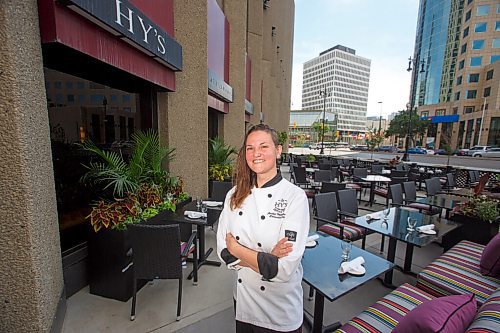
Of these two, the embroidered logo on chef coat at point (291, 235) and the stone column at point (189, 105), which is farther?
the stone column at point (189, 105)

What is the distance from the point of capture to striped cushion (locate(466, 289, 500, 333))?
1125 mm

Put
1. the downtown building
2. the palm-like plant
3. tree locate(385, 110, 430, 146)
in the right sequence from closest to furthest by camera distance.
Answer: the palm-like plant → the downtown building → tree locate(385, 110, 430, 146)

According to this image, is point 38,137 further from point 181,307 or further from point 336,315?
point 336,315

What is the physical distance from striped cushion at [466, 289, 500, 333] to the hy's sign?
3568 millimetres

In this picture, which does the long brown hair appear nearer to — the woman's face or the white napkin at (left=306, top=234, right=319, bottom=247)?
the woman's face

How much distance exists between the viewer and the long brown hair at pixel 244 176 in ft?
4.47

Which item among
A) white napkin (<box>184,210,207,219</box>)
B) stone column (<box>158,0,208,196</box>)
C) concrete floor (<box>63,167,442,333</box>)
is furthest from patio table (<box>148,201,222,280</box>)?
stone column (<box>158,0,208,196</box>)

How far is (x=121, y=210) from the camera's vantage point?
2783mm

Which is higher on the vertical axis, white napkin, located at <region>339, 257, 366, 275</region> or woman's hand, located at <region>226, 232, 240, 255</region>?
woman's hand, located at <region>226, 232, 240, 255</region>

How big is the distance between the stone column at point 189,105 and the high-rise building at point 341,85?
8002 centimetres

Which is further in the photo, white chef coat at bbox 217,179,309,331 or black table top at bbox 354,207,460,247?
black table top at bbox 354,207,460,247

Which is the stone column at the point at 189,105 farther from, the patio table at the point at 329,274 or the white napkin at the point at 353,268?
the white napkin at the point at 353,268

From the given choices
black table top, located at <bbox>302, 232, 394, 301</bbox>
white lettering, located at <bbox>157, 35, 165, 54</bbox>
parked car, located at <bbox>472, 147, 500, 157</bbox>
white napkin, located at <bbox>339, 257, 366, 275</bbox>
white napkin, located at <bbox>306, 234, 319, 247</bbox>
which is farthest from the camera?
parked car, located at <bbox>472, 147, 500, 157</bbox>

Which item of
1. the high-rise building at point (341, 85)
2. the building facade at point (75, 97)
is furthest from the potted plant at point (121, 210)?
the high-rise building at point (341, 85)
